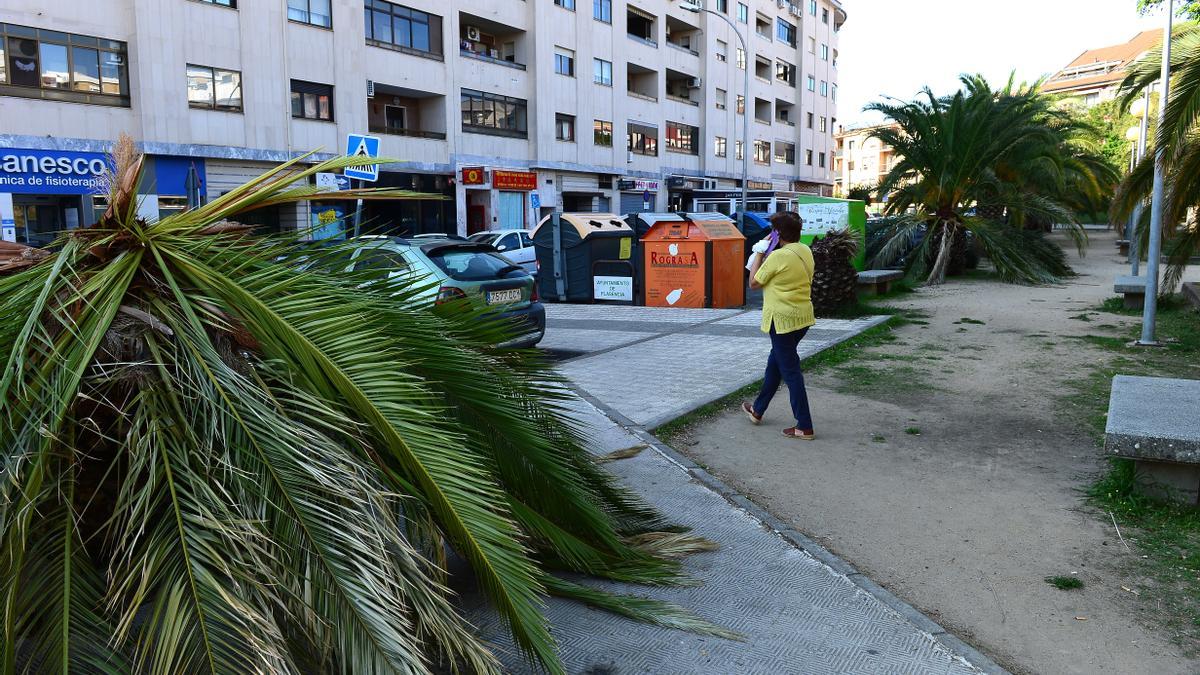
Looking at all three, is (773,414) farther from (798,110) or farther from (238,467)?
(798,110)

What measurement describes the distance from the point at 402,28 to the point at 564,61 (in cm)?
883

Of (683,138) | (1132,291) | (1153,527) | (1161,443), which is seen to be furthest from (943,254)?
(683,138)

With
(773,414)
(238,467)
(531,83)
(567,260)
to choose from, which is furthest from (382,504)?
(531,83)

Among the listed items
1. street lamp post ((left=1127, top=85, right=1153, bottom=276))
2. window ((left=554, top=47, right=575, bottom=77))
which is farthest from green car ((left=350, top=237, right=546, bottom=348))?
window ((left=554, top=47, right=575, bottom=77))

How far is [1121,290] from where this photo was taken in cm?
1455

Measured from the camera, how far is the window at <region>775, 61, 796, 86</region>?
55.9 meters

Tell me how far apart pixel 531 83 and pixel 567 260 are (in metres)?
19.9

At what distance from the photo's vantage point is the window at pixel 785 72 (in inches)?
2201

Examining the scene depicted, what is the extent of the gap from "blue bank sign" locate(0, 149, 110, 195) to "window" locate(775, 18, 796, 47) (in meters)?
43.6

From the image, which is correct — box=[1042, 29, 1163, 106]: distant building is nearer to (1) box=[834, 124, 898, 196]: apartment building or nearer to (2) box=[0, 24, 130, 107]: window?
(1) box=[834, 124, 898, 196]: apartment building

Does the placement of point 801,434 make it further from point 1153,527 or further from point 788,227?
point 1153,527

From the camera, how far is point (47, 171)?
811 inches

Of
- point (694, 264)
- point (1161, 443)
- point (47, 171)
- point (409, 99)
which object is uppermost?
point (409, 99)

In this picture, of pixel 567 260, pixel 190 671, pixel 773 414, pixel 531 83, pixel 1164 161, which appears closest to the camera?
pixel 190 671
